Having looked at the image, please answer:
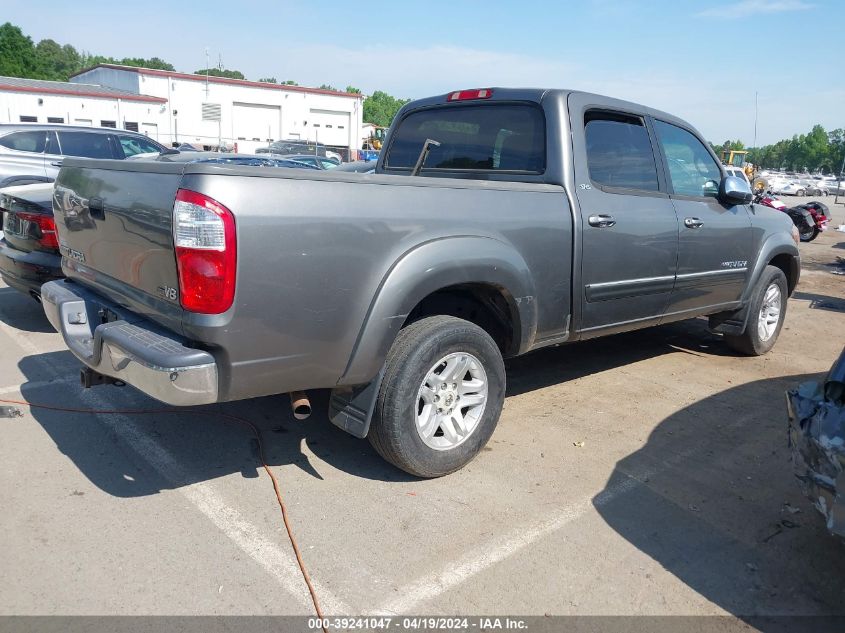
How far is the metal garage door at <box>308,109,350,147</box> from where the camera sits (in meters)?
49.0

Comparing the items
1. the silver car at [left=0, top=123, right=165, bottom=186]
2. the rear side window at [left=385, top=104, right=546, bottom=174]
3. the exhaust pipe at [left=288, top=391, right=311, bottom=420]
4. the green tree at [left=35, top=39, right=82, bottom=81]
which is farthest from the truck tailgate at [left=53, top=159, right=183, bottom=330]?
the green tree at [left=35, top=39, right=82, bottom=81]

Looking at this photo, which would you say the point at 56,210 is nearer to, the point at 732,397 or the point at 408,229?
the point at 408,229

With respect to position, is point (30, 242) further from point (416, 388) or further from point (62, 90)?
point (62, 90)

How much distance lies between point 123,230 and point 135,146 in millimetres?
8420

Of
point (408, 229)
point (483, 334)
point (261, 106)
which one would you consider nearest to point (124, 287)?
point (408, 229)

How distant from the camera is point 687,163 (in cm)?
508

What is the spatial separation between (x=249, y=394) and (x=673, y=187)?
3429 millimetres

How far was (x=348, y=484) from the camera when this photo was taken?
3508mm

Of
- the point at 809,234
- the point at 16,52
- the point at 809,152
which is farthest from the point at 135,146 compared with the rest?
the point at 809,152

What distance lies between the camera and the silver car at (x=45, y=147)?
9.62m

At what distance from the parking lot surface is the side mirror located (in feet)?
4.97

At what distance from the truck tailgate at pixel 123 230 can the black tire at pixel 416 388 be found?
3.36 feet

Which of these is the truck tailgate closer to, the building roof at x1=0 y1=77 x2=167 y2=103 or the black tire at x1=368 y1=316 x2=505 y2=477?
the black tire at x1=368 y1=316 x2=505 y2=477

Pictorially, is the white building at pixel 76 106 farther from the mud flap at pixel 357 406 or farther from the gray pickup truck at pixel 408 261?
the mud flap at pixel 357 406
